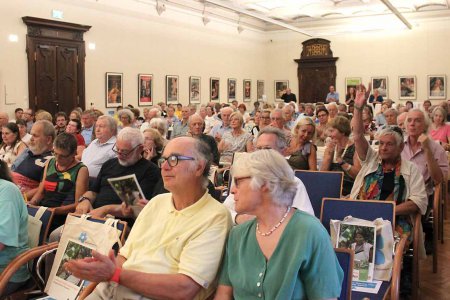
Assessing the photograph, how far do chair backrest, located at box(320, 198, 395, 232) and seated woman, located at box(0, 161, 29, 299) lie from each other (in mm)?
2097

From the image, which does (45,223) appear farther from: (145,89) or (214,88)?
(214,88)

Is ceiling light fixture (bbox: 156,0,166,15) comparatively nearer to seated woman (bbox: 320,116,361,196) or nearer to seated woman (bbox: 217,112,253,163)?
A: seated woman (bbox: 217,112,253,163)

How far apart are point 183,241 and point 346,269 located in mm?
827

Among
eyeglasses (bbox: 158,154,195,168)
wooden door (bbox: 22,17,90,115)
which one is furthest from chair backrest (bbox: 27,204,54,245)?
wooden door (bbox: 22,17,90,115)

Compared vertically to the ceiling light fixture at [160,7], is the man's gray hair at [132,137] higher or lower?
lower

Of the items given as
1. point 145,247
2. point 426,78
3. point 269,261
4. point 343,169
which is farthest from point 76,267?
point 426,78

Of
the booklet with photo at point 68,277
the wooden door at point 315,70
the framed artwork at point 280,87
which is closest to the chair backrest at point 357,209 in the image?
the booklet with photo at point 68,277

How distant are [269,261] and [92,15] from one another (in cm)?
1412

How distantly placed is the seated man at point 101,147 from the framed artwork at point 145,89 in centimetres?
1114

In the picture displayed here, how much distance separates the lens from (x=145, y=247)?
2725mm

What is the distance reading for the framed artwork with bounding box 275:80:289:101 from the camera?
2425 cm

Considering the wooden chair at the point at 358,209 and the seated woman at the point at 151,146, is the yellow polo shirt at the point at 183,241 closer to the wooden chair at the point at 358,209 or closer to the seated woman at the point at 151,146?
the wooden chair at the point at 358,209

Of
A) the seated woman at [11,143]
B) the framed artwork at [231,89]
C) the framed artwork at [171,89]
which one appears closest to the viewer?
the seated woman at [11,143]

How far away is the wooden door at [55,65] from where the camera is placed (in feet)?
44.5
